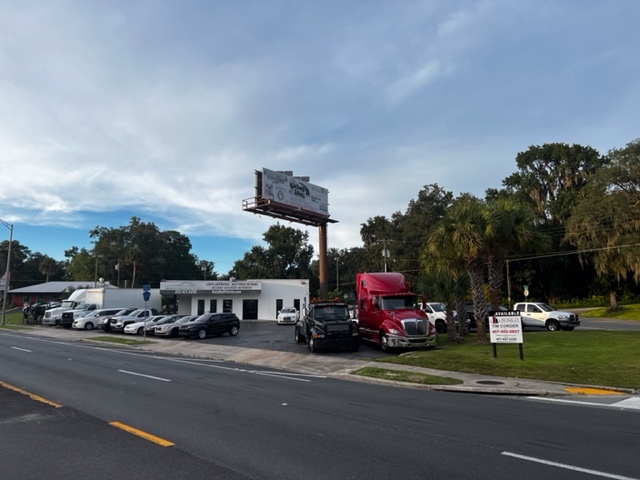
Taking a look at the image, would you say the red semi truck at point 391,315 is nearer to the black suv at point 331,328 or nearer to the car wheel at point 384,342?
the car wheel at point 384,342

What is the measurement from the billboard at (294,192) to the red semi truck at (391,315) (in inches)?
854

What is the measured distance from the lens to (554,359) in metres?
16.1

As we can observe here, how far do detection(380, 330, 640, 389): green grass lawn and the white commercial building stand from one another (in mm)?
27651

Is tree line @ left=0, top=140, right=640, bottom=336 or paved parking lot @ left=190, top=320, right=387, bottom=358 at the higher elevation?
tree line @ left=0, top=140, right=640, bottom=336

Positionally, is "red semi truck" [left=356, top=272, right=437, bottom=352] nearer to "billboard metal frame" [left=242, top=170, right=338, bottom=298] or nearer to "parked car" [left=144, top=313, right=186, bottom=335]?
"parked car" [left=144, top=313, right=186, bottom=335]

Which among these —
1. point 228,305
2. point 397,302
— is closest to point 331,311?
point 397,302

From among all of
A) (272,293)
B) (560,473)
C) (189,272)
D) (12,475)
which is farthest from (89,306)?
(189,272)

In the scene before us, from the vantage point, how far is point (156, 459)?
6.04 m

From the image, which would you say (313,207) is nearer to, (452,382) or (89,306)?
(89,306)

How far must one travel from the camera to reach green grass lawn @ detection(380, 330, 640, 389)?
1327cm

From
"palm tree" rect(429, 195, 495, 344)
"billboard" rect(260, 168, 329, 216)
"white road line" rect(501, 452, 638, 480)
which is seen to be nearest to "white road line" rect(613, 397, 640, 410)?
"white road line" rect(501, 452, 638, 480)

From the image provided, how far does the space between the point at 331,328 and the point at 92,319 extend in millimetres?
26632

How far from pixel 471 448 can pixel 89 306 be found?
44.6 meters

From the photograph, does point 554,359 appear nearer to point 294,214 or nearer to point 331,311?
point 331,311
